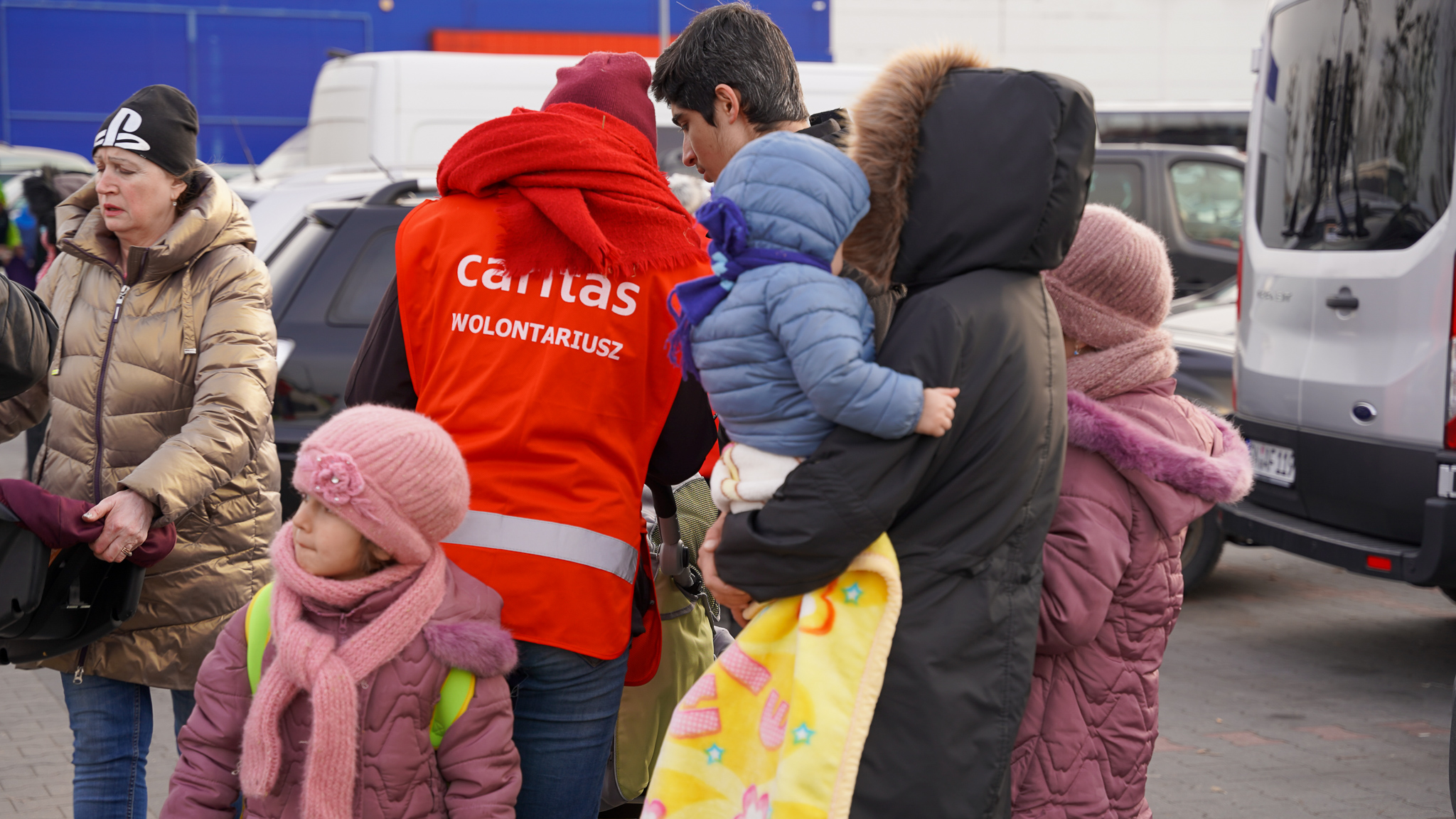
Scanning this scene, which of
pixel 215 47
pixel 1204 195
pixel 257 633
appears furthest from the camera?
pixel 215 47

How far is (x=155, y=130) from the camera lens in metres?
3.32

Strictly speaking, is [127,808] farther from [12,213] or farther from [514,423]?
[12,213]

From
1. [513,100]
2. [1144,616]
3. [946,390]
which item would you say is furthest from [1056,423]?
[513,100]

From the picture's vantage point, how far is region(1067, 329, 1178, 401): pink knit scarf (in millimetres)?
2639

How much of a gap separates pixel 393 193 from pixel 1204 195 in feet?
23.1

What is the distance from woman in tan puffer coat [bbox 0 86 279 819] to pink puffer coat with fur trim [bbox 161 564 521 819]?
38.9 inches

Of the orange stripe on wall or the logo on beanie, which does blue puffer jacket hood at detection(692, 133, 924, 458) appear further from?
the orange stripe on wall

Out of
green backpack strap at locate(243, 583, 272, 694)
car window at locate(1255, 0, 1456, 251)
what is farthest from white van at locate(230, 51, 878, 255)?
green backpack strap at locate(243, 583, 272, 694)

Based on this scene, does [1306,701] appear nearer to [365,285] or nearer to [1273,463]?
[1273,463]

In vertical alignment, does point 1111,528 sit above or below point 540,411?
below

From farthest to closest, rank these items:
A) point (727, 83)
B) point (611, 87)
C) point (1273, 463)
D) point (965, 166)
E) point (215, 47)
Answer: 1. point (215, 47)
2. point (1273, 463)
3. point (727, 83)
4. point (611, 87)
5. point (965, 166)

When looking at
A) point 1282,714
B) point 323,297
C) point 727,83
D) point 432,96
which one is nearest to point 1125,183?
point 432,96

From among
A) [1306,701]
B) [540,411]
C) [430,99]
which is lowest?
[1306,701]

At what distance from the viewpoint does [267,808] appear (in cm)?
227
